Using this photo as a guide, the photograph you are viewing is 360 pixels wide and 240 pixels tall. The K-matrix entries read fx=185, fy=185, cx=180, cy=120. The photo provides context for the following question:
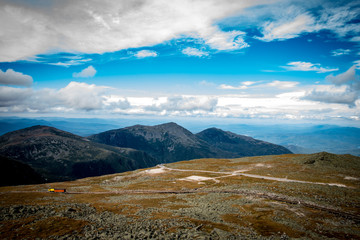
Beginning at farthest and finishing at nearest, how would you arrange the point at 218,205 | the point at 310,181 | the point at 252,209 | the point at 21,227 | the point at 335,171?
1. the point at 335,171
2. the point at 310,181
3. the point at 218,205
4. the point at 252,209
5. the point at 21,227

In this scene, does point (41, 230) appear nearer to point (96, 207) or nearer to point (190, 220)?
point (96, 207)

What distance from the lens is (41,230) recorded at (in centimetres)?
3142

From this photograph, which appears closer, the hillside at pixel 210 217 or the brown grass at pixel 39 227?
the brown grass at pixel 39 227

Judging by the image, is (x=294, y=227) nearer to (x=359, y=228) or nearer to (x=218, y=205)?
(x=359, y=228)

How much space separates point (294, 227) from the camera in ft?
108

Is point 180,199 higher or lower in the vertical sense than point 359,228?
lower

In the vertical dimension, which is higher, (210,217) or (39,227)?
(39,227)

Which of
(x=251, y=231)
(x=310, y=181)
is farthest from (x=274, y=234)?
(x=310, y=181)

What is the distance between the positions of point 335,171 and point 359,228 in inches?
2623

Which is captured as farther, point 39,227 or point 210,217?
point 210,217

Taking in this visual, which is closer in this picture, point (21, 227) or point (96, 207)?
point (21, 227)

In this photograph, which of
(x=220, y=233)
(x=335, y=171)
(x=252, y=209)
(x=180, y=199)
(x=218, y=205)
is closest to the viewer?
(x=220, y=233)

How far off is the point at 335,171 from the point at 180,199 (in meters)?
78.2

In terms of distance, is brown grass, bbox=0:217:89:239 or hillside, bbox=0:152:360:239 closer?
brown grass, bbox=0:217:89:239
